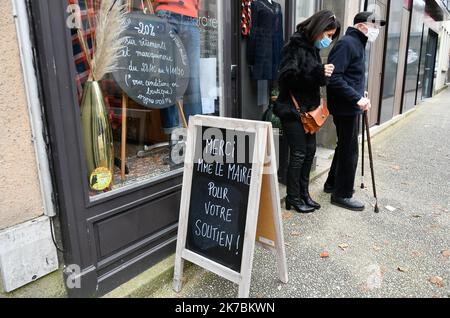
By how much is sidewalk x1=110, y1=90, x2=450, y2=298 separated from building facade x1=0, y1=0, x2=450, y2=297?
1.67ft

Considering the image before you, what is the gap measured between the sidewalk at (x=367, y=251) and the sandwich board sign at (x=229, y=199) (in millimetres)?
197

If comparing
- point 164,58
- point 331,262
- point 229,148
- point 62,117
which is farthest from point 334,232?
point 62,117

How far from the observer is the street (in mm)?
2412

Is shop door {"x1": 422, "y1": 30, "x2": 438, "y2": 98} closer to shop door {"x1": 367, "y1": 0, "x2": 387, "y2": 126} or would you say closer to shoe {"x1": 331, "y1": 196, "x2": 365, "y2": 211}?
shop door {"x1": 367, "y1": 0, "x2": 387, "y2": 126}

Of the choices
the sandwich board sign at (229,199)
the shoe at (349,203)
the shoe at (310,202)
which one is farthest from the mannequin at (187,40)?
the shoe at (349,203)

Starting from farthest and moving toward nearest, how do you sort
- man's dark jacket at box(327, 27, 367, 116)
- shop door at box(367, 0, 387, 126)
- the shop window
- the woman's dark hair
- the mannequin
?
shop door at box(367, 0, 387, 126), man's dark jacket at box(327, 27, 367, 116), the woman's dark hair, the mannequin, the shop window

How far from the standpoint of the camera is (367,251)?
114 inches

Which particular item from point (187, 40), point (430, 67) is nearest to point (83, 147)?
point (187, 40)

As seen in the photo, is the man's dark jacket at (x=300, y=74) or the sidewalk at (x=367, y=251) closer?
the sidewalk at (x=367, y=251)

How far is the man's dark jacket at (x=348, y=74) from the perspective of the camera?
3193mm

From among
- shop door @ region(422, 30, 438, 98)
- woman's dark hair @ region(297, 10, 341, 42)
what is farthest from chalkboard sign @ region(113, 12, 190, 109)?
shop door @ region(422, 30, 438, 98)

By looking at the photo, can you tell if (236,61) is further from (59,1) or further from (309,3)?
(59,1)

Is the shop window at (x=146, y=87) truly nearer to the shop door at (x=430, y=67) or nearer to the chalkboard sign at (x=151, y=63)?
the chalkboard sign at (x=151, y=63)
